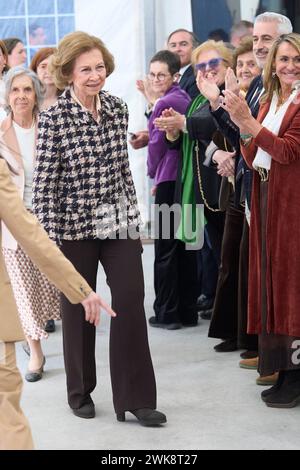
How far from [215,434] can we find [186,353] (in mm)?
1556

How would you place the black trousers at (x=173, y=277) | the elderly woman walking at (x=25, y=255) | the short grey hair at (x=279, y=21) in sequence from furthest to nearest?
the black trousers at (x=173, y=277)
the elderly woman walking at (x=25, y=255)
the short grey hair at (x=279, y=21)

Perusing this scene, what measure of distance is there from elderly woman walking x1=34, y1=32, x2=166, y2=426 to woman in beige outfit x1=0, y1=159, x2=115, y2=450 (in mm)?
1326

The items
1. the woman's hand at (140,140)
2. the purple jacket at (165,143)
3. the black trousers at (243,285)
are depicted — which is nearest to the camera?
the black trousers at (243,285)

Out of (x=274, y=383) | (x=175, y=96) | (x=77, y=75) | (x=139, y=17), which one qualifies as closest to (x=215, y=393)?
(x=274, y=383)

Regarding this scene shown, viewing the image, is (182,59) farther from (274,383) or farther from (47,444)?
(47,444)

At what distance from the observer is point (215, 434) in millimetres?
4562

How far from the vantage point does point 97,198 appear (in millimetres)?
4699

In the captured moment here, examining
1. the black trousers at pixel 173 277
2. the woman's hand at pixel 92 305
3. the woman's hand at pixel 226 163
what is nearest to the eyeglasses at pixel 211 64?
the woman's hand at pixel 226 163

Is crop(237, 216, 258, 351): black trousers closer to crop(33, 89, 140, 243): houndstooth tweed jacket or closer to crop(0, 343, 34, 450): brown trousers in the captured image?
crop(33, 89, 140, 243): houndstooth tweed jacket

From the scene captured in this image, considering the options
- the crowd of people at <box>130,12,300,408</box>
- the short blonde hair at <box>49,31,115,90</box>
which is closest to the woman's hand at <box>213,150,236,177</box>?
the crowd of people at <box>130,12,300,408</box>

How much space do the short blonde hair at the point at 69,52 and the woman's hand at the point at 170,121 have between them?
1472mm

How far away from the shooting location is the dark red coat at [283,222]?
4691 mm

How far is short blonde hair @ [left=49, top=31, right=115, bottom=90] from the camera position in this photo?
4.73 metres

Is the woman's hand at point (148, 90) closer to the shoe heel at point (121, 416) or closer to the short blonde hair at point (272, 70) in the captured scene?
the short blonde hair at point (272, 70)
